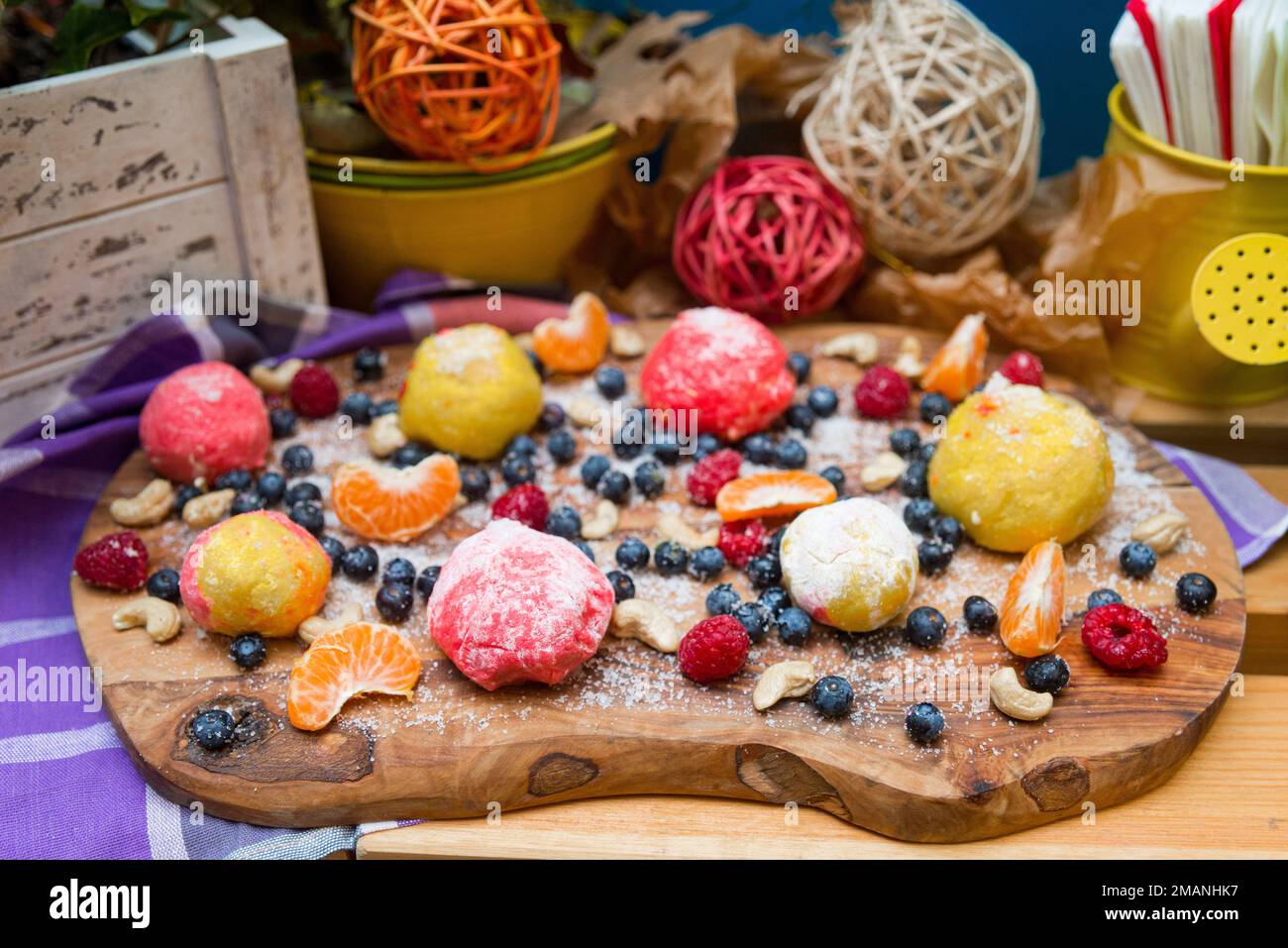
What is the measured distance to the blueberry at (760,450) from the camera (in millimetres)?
1904

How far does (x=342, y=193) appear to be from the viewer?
7.02ft

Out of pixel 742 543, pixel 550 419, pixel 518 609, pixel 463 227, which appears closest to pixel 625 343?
pixel 550 419

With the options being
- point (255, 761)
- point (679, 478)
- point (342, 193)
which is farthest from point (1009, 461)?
point (342, 193)

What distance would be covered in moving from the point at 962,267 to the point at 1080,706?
971mm

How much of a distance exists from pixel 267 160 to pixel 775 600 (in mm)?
1113

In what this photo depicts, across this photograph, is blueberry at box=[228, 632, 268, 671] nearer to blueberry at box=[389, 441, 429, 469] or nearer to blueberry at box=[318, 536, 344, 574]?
blueberry at box=[318, 536, 344, 574]

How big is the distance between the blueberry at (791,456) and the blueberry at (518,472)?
39 cm

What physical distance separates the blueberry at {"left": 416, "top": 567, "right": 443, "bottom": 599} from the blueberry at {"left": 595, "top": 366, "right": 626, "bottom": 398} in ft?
1.72

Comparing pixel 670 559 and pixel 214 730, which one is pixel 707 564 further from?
pixel 214 730

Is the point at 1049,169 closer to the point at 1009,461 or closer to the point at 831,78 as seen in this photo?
the point at 831,78

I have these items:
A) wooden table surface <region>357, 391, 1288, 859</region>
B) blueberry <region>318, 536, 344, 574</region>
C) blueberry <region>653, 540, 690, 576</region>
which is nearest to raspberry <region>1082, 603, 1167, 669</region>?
wooden table surface <region>357, 391, 1288, 859</region>

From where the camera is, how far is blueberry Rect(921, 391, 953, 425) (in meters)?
1.99

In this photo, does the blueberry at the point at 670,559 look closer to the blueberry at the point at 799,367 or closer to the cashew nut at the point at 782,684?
the cashew nut at the point at 782,684

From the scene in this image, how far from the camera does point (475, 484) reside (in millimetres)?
1849
